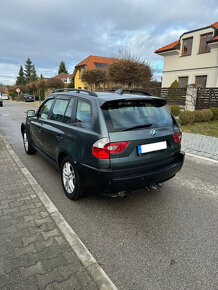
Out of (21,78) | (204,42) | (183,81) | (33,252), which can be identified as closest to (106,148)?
(33,252)

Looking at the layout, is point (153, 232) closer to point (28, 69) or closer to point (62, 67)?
point (62, 67)

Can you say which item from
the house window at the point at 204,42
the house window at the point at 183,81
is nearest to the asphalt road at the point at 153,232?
the house window at the point at 204,42

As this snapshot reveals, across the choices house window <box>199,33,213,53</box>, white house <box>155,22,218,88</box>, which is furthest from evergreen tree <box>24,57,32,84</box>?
house window <box>199,33,213,53</box>

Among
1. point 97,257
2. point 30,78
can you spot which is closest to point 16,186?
point 97,257

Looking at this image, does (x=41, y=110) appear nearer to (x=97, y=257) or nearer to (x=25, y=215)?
(x=25, y=215)

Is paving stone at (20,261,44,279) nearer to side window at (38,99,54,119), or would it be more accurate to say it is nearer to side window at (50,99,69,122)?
side window at (50,99,69,122)

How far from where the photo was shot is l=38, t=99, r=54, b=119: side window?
4.50 m

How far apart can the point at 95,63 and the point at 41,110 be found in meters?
39.7

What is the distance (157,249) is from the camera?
244cm

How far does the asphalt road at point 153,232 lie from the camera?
6.87ft

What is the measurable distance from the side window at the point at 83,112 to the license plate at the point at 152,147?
2.73ft

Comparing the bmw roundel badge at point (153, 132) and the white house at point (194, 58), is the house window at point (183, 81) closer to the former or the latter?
the white house at point (194, 58)

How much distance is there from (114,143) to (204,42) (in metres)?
21.7

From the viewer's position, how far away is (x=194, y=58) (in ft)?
67.6
